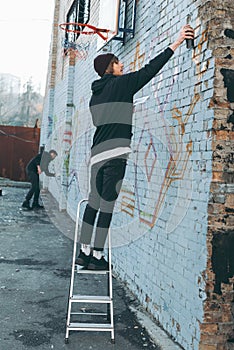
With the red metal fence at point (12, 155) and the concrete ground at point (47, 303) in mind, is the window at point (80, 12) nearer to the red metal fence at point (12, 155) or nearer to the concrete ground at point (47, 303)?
the concrete ground at point (47, 303)

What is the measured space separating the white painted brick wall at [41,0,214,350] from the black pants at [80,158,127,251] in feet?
2.16

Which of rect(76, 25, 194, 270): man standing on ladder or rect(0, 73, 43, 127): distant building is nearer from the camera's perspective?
rect(76, 25, 194, 270): man standing on ladder

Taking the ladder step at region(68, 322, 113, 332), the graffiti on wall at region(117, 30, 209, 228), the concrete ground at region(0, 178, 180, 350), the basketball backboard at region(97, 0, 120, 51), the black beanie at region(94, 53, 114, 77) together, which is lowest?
the concrete ground at region(0, 178, 180, 350)

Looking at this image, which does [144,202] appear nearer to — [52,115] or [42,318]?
[42,318]

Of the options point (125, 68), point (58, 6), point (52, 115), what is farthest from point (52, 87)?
point (125, 68)

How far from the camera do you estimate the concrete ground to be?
11.5 feet

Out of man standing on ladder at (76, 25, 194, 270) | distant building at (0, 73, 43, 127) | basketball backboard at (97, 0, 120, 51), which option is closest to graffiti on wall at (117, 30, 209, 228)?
man standing on ladder at (76, 25, 194, 270)

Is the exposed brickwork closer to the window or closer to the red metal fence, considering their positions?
the window

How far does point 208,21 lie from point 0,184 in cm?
1620

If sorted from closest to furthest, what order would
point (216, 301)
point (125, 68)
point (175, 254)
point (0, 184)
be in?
point (216, 301) → point (175, 254) → point (125, 68) → point (0, 184)

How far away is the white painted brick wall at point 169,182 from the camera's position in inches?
130

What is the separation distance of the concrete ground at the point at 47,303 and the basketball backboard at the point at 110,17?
3703mm

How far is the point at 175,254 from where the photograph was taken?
12.2 ft

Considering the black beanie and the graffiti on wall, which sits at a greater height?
the black beanie
